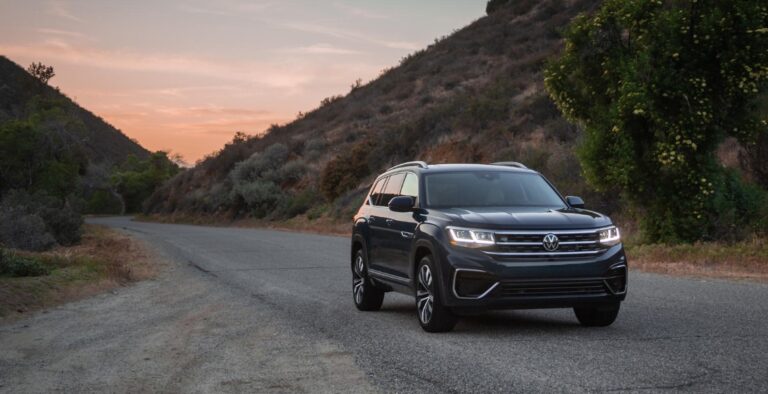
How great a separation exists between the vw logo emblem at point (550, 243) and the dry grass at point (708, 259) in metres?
6.99

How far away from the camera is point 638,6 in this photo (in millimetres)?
19172

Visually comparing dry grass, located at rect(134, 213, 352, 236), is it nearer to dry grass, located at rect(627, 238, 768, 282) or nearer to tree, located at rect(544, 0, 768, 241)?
tree, located at rect(544, 0, 768, 241)

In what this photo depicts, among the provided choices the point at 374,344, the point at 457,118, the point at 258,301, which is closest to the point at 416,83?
the point at 457,118

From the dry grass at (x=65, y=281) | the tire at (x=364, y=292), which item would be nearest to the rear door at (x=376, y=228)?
the tire at (x=364, y=292)

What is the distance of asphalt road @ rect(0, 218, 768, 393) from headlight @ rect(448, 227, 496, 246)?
3.15ft

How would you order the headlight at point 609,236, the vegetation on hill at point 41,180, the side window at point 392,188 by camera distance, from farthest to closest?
the vegetation on hill at point 41,180, the side window at point 392,188, the headlight at point 609,236

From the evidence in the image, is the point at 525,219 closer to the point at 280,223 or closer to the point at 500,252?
the point at 500,252

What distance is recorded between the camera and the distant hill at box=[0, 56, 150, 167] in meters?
99.4

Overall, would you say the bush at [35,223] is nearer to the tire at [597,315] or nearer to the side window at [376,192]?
the side window at [376,192]

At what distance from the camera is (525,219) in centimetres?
902

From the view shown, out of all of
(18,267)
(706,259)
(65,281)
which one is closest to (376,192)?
(65,281)

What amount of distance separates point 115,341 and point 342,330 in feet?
8.00

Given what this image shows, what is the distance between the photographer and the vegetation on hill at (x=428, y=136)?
33.1 meters

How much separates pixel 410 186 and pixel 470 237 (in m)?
2.06
